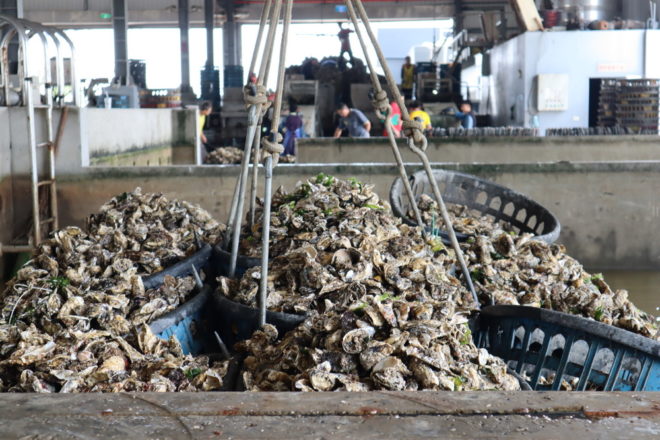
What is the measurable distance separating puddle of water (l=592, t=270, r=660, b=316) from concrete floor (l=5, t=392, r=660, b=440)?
444 cm

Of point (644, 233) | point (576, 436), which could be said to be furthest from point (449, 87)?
point (576, 436)

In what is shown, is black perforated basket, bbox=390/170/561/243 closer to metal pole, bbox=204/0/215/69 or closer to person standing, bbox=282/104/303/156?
person standing, bbox=282/104/303/156

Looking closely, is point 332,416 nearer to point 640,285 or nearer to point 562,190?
point 640,285

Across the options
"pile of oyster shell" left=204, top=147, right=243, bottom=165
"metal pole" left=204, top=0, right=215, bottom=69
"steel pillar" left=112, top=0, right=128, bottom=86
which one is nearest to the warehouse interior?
"pile of oyster shell" left=204, top=147, right=243, bottom=165

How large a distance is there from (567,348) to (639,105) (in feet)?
40.4

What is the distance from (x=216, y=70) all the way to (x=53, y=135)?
1964 cm

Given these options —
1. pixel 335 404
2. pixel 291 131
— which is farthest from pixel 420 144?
pixel 291 131

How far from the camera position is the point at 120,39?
22.8 meters

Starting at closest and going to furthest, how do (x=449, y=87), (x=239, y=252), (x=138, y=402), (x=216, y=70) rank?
(x=138, y=402), (x=239, y=252), (x=449, y=87), (x=216, y=70)

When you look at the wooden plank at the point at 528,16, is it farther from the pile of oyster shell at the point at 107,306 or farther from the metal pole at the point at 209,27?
the metal pole at the point at 209,27

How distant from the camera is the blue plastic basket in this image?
2785 mm

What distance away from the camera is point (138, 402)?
6.44 feet

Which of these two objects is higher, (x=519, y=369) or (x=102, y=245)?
(x=102, y=245)

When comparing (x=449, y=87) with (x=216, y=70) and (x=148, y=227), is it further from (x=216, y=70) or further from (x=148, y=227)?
(x=148, y=227)
